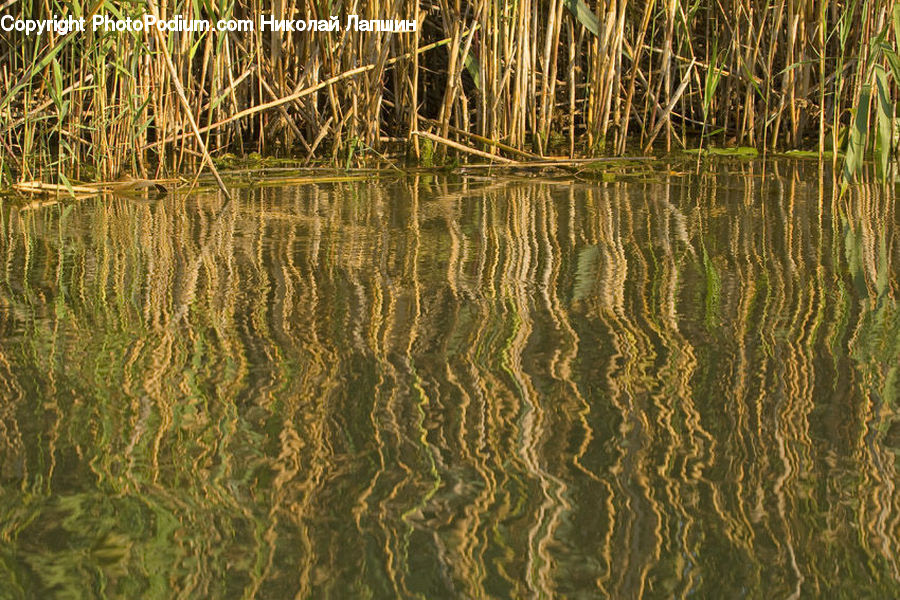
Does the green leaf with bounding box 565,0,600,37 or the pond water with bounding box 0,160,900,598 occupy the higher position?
the green leaf with bounding box 565,0,600,37

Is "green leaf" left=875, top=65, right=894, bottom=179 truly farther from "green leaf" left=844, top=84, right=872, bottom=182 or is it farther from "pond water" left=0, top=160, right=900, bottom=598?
"pond water" left=0, top=160, right=900, bottom=598

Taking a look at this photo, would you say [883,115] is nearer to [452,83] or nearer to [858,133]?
[858,133]

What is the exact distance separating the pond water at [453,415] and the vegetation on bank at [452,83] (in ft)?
2.99

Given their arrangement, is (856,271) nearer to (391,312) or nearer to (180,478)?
(391,312)

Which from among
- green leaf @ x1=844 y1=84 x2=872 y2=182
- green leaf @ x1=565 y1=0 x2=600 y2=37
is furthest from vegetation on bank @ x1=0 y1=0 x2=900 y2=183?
green leaf @ x1=844 y1=84 x2=872 y2=182

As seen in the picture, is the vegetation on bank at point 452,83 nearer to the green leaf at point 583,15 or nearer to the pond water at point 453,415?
the green leaf at point 583,15

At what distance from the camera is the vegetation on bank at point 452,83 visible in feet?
9.21

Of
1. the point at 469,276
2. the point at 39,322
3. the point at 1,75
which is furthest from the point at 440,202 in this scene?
the point at 1,75

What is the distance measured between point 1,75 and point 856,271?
227cm

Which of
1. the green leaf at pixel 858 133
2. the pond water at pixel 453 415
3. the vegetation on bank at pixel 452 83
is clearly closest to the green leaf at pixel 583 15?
the vegetation on bank at pixel 452 83

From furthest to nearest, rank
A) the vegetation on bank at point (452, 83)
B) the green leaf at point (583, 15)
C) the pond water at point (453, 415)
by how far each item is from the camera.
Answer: the green leaf at point (583, 15)
the vegetation on bank at point (452, 83)
the pond water at point (453, 415)

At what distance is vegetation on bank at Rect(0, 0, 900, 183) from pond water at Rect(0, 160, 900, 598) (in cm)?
91

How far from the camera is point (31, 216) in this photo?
2.25 metres

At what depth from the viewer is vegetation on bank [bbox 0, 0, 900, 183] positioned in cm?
281
